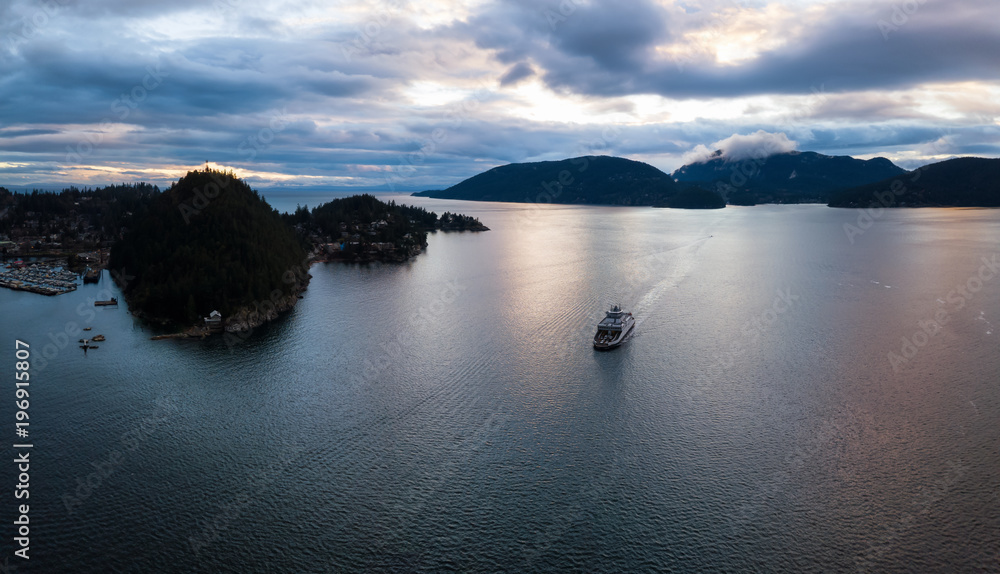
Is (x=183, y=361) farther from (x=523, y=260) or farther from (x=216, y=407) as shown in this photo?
(x=523, y=260)

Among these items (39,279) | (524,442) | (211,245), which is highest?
(211,245)

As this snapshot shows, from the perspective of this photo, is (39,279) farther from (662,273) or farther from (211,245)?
(662,273)

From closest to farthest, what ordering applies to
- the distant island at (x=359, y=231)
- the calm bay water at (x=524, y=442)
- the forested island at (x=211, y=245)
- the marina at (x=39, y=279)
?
1. the calm bay water at (x=524, y=442)
2. the forested island at (x=211, y=245)
3. the marina at (x=39, y=279)
4. the distant island at (x=359, y=231)

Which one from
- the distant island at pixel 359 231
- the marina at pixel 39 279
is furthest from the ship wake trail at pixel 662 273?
the marina at pixel 39 279

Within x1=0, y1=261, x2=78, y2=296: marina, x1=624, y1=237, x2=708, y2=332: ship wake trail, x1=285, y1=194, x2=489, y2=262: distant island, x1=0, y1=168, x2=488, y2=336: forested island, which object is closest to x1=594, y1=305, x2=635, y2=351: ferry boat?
x1=624, y1=237, x2=708, y2=332: ship wake trail

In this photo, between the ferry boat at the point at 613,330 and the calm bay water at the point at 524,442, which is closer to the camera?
the calm bay water at the point at 524,442

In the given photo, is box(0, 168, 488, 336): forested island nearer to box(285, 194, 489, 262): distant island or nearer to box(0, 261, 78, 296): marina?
box(285, 194, 489, 262): distant island

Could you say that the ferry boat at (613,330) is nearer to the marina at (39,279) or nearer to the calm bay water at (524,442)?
the calm bay water at (524,442)

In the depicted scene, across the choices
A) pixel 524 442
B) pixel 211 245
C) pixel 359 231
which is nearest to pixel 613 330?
pixel 524 442
